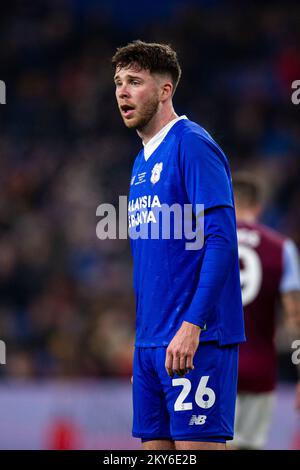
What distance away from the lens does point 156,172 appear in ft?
13.1

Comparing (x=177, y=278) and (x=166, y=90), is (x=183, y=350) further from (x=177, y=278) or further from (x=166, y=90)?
(x=166, y=90)

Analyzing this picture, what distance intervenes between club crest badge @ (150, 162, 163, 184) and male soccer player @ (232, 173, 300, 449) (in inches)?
88.5

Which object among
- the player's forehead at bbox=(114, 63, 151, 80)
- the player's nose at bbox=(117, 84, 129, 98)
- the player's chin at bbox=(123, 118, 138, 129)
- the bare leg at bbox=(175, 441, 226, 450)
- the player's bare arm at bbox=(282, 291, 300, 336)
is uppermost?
the player's forehead at bbox=(114, 63, 151, 80)

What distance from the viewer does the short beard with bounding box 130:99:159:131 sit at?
4004 millimetres

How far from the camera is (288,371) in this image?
383 inches

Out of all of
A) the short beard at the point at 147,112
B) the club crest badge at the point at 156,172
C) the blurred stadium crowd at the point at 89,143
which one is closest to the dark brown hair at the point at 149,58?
the short beard at the point at 147,112

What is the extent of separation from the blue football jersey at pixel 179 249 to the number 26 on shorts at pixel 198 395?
0.17 metres

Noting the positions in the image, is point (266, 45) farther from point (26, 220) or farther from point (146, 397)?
point (146, 397)

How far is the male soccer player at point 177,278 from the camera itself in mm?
3705

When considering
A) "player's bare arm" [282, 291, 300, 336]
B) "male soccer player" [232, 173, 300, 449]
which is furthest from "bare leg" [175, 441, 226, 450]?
"player's bare arm" [282, 291, 300, 336]

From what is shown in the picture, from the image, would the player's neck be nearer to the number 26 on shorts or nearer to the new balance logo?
the number 26 on shorts

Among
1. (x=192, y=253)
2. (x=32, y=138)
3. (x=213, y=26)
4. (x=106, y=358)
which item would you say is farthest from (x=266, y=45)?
(x=192, y=253)

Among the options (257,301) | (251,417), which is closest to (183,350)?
(257,301)

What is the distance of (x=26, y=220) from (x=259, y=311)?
6802 millimetres
